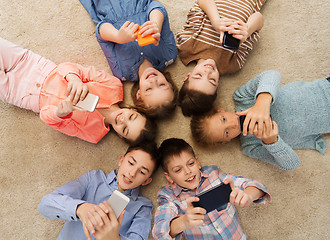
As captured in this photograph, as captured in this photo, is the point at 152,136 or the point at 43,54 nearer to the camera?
the point at 152,136

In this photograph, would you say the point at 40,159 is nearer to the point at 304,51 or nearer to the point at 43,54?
the point at 43,54

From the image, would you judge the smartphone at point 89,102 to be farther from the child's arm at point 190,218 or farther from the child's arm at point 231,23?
the child's arm at point 231,23

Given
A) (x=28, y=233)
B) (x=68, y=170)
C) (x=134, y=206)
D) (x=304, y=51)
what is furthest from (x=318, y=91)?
(x=28, y=233)

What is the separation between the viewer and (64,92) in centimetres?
111

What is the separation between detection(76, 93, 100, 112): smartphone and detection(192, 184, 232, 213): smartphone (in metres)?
0.48

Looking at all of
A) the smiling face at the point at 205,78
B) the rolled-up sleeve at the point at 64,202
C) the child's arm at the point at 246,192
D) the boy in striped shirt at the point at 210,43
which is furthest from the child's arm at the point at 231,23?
the rolled-up sleeve at the point at 64,202

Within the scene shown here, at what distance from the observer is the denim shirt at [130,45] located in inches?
44.6

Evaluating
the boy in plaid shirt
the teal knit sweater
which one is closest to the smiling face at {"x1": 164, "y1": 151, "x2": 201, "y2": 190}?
the boy in plaid shirt

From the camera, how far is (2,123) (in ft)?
3.90

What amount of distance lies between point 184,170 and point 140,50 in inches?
23.3

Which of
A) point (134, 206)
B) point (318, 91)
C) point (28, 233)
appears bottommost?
point (28, 233)

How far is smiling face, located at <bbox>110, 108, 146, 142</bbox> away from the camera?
3.53 feet

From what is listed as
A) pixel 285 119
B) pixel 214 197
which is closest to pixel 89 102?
pixel 214 197

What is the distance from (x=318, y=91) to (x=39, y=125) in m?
1.33
